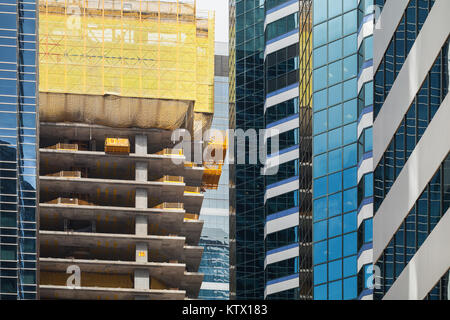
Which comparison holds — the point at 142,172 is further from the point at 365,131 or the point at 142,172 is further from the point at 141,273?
the point at 365,131

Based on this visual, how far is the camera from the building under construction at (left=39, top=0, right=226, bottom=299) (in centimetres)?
15538

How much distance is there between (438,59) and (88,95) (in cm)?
11203

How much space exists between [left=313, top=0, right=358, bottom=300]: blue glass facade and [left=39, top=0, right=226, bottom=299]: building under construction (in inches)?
1758

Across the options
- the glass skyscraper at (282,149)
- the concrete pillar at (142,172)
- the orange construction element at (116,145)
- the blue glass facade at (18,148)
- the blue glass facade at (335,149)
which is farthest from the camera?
the concrete pillar at (142,172)

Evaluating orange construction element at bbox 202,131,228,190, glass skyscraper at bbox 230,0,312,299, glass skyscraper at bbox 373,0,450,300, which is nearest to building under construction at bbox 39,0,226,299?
glass skyscraper at bbox 230,0,312,299

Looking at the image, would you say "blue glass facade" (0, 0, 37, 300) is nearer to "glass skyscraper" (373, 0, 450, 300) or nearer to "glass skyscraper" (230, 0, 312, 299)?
"glass skyscraper" (230, 0, 312, 299)

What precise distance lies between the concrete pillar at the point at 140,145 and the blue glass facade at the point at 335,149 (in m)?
50.3

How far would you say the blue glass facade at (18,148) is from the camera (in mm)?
151375

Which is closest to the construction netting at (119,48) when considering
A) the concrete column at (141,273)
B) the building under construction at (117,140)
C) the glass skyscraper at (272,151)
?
the building under construction at (117,140)

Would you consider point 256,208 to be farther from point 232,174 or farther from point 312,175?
point 312,175

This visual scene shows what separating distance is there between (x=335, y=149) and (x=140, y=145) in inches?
2117

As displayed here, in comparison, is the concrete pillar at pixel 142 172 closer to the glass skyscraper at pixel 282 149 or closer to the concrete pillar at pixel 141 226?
the concrete pillar at pixel 141 226

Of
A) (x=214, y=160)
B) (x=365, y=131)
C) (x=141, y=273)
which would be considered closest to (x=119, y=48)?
(x=214, y=160)
